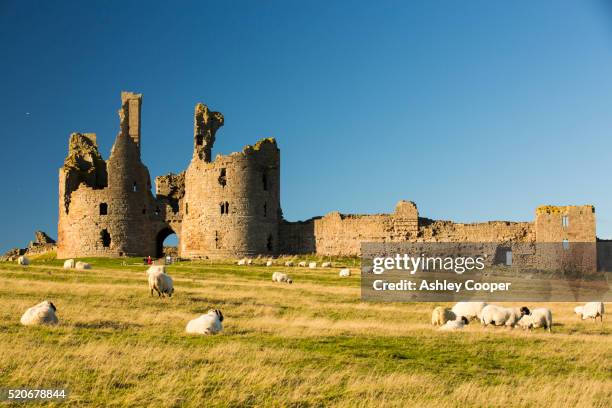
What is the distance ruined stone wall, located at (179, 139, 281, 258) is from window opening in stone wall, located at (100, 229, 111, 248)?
6194mm

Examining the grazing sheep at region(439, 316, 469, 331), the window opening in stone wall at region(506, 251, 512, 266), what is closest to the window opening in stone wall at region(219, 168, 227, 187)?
the window opening in stone wall at region(506, 251, 512, 266)

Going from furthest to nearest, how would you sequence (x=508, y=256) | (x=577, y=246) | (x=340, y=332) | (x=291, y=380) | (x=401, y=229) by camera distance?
(x=401, y=229)
(x=508, y=256)
(x=577, y=246)
(x=340, y=332)
(x=291, y=380)

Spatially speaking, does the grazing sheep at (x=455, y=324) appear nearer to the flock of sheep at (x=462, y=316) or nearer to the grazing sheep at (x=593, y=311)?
the flock of sheep at (x=462, y=316)

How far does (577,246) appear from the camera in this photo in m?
48.1

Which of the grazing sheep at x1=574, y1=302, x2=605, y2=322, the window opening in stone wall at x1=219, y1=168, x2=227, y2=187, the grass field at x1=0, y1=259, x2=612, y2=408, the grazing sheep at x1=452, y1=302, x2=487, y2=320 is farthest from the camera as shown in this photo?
the window opening in stone wall at x1=219, y1=168, x2=227, y2=187

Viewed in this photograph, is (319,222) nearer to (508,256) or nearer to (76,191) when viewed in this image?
(508,256)

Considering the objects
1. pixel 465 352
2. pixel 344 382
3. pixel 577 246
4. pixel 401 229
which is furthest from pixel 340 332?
pixel 401 229

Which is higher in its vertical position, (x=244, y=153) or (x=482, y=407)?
(x=244, y=153)

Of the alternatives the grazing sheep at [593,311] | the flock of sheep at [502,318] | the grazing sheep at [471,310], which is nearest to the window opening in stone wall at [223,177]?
the grazing sheep at [593,311]

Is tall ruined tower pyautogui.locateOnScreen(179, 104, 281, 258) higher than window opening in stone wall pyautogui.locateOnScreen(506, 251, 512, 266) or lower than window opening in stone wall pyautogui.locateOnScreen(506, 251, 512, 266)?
higher

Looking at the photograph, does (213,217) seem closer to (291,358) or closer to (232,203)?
(232,203)

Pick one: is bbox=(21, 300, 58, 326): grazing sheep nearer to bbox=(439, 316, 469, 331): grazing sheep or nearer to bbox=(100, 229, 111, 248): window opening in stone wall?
bbox=(439, 316, 469, 331): grazing sheep

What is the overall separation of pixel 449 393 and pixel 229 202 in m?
43.4

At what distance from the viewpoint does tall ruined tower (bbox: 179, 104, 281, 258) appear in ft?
174
